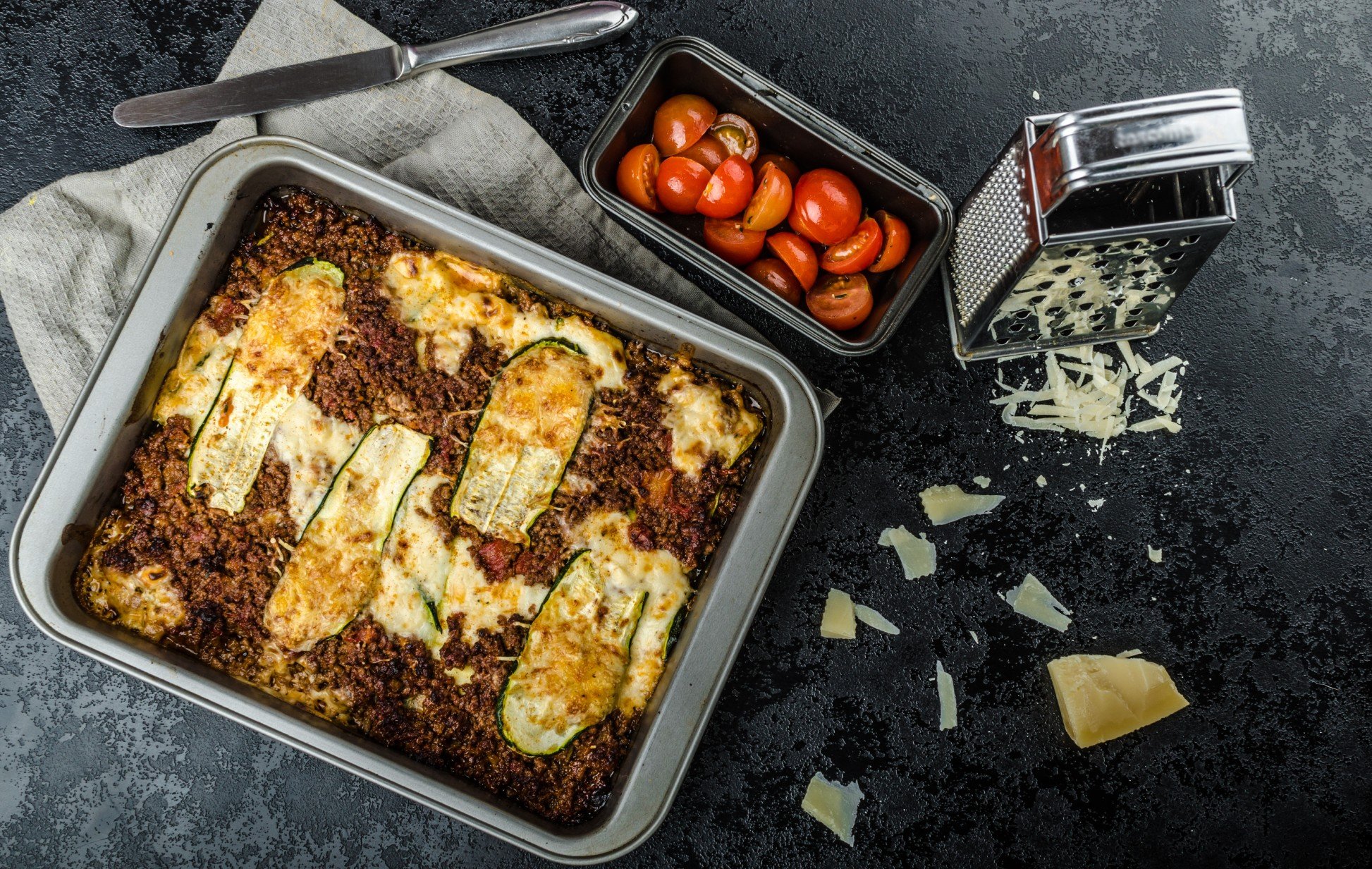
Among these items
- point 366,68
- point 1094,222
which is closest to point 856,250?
point 1094,222

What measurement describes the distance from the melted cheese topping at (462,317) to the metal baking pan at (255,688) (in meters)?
0.10

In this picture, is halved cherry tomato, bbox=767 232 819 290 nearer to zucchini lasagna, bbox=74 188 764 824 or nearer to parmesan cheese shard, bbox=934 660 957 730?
zucchini lasagna, bbox=74 188 764 824

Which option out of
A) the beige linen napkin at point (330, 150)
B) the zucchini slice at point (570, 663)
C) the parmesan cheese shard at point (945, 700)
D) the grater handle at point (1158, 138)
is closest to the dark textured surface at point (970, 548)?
the parmesan cheese shard at point (945, 700)

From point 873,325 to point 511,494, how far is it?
4.53 feet

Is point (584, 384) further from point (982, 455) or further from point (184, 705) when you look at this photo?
point (184, 705)

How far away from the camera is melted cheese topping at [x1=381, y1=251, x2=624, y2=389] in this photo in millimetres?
2746

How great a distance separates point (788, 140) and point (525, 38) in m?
1.05

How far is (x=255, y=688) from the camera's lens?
2717 mm

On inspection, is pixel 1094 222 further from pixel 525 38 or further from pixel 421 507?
pixel 421 507

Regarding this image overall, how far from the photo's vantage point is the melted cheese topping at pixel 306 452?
8.74 feet

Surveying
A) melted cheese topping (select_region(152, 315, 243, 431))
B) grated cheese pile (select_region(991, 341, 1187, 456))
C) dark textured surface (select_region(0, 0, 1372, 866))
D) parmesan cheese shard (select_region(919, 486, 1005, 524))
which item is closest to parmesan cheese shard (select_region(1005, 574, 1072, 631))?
dark textured surface (select_region(0, 0, 1372, 866))

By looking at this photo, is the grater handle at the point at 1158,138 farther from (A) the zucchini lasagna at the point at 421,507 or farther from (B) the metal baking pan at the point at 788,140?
(A) the zucchini lasagna at the point at 421,507

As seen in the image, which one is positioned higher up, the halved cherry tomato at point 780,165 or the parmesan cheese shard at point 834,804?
the halved cherry tomato at point 780,165

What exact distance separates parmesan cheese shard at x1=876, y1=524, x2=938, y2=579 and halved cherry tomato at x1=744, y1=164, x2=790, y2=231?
4.07 feet
